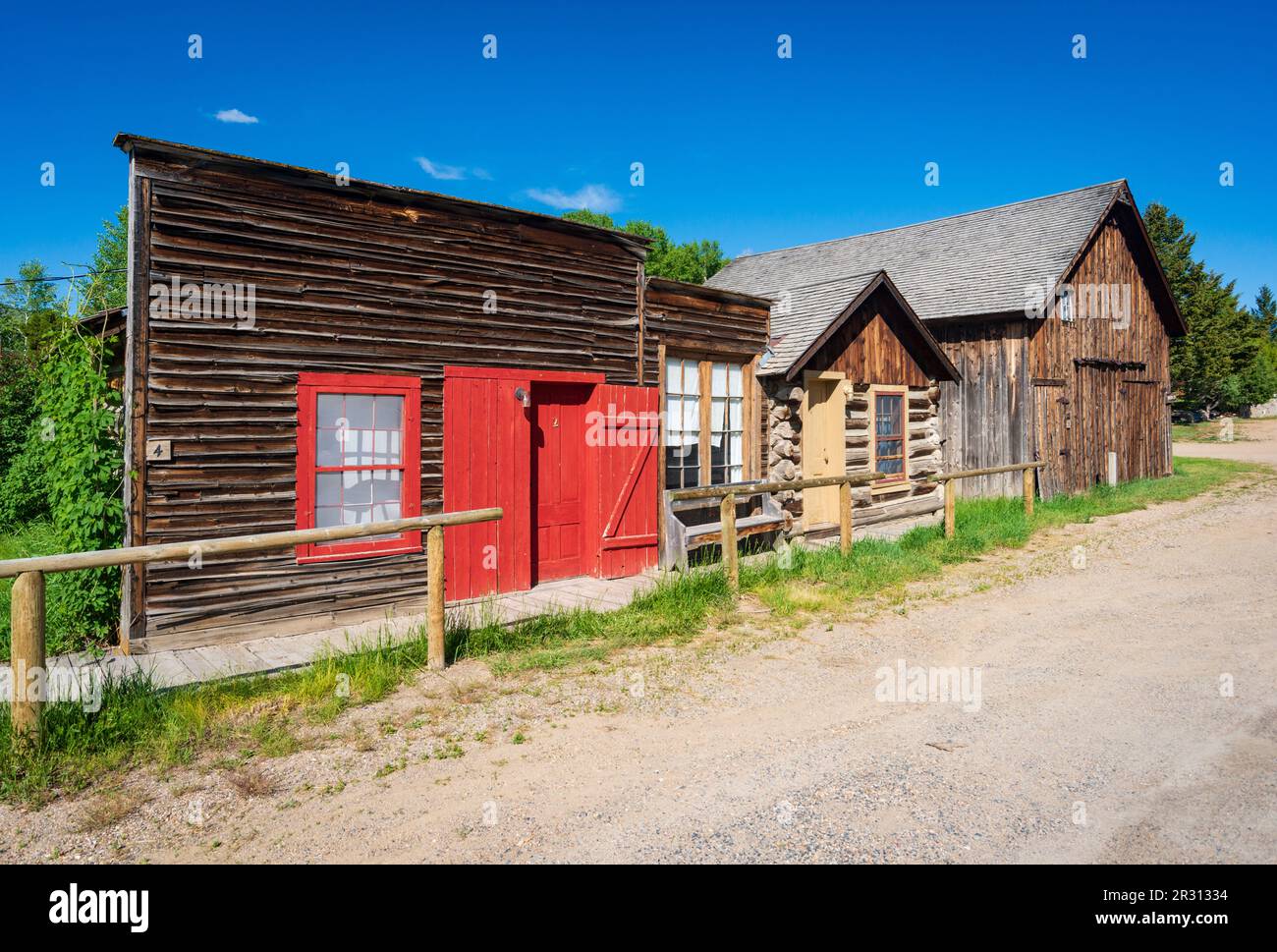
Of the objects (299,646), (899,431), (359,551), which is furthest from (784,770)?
(899,431)

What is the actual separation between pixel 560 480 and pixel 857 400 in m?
5.96

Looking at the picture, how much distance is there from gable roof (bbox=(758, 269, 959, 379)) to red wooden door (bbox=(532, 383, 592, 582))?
3.37 m

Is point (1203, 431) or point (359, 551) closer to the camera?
point (359, 551)

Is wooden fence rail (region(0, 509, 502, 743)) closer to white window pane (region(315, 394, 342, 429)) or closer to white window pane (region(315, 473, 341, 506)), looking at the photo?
white window pane (region(315, 473, 341, 506))

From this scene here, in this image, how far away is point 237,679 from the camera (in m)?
5.64

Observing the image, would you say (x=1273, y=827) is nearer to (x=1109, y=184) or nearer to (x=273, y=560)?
(x=273, y=560)

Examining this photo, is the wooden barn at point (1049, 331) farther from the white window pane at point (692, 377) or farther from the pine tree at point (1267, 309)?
the pine tree at point (1267, 309)

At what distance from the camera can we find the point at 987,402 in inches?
684

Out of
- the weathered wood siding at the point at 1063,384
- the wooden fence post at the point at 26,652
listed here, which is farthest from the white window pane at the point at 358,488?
the weathered wood siding at the point at 1063,384

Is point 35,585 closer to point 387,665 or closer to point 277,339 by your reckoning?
point 387,665

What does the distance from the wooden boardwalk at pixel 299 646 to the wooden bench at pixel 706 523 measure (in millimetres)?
872

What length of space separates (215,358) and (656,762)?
17.2ft
